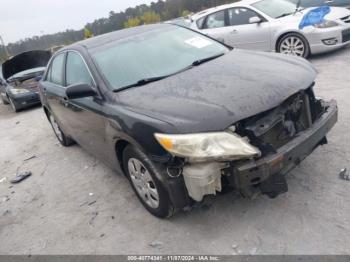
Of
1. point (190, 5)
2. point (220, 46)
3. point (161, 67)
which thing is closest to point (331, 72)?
point (220, 46)

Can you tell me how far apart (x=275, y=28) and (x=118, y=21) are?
3416cm

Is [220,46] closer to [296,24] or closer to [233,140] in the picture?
[233,140]

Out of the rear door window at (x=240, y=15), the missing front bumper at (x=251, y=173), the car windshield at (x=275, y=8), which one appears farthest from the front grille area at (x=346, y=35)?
the missing front bumper at (x=251, y=173)

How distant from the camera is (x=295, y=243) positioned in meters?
2.75

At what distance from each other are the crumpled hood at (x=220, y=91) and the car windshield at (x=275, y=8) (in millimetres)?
4871

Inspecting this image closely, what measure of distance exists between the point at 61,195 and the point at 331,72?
5.28 m

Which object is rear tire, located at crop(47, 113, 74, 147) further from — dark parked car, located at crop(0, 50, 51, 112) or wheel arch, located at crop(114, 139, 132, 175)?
dark parked car, located at crop(0, 50, 51, 112)

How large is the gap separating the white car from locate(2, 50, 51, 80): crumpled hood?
18.7 feet

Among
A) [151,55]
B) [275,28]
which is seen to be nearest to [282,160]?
[151,55]

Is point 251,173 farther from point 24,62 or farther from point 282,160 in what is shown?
point 24,62

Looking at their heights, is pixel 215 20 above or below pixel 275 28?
above

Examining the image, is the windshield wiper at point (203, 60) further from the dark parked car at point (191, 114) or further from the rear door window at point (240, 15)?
the rear door window at point (240, 15)

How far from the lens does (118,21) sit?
39.5 metres

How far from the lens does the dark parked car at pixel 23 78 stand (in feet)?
33.7
